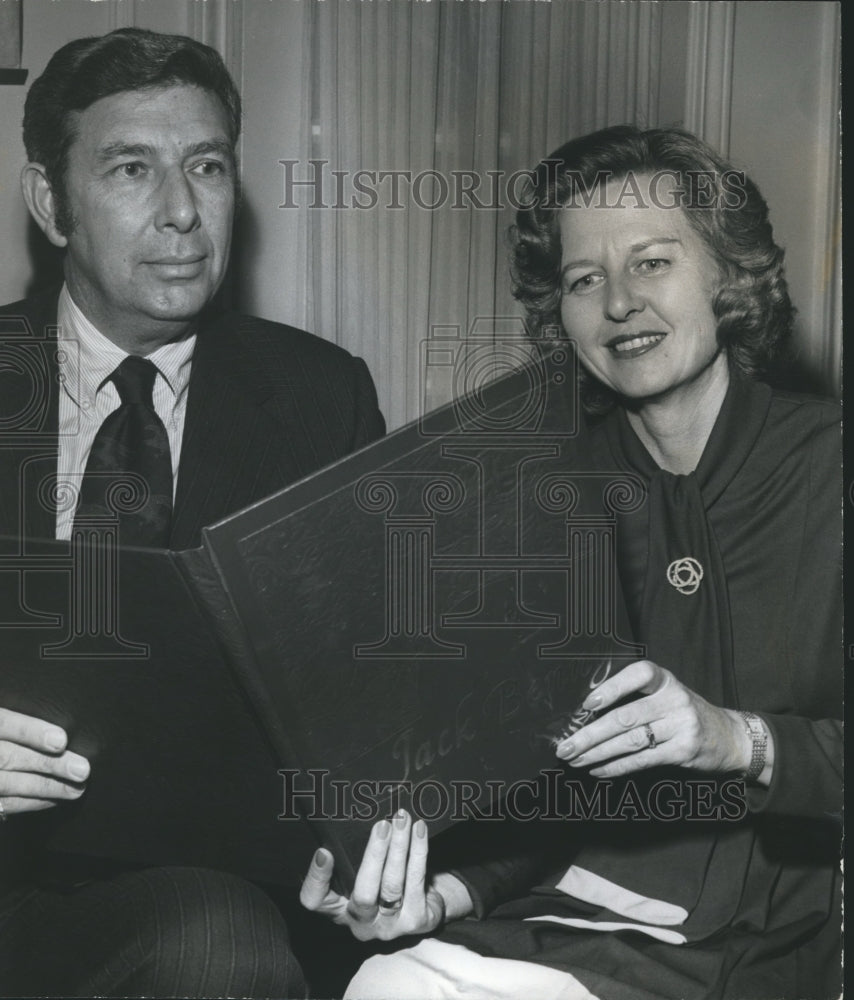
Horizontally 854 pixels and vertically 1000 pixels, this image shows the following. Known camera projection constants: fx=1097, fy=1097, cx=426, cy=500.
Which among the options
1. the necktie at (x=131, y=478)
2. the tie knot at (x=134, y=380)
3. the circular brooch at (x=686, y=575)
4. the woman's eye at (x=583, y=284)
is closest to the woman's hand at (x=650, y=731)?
the circular brooch at (x=686, y=575)

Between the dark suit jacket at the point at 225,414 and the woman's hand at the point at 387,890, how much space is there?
1.71 feet

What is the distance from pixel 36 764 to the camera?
1257mm

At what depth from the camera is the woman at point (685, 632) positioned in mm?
1297

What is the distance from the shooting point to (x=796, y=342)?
5.68 ft

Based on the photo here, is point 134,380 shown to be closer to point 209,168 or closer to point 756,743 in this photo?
point 209,168

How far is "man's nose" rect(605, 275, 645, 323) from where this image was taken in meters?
1.46

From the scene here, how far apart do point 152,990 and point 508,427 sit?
0.76 metres

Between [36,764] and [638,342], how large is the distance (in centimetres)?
93

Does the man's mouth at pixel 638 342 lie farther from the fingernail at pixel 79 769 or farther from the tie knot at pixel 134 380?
the fingernail at pixel 79 769

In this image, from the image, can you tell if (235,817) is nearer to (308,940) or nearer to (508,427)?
(308,940)

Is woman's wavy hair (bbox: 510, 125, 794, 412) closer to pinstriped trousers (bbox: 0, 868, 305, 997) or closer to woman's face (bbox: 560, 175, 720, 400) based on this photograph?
woman's face (bbox: 560, 175, 720, 400)

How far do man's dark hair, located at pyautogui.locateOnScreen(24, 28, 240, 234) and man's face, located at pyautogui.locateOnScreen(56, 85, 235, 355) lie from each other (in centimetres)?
1

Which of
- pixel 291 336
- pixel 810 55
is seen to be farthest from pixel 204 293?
pixel 810 55

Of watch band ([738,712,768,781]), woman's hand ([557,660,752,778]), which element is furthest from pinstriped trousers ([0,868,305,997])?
watch band ([738,712,768,781])
